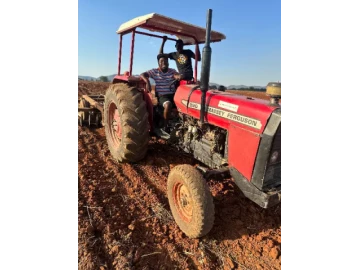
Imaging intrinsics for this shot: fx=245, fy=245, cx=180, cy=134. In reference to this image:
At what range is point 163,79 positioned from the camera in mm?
4012

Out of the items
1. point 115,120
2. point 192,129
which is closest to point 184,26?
point 192,129

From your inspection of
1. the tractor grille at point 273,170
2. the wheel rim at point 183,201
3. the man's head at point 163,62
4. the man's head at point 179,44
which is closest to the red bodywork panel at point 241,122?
the tractor grille at point 273,170

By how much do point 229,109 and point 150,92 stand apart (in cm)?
177

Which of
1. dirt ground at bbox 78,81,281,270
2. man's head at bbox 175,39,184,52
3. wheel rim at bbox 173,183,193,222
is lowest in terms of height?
dirt ground at bbox 78,81,281,270

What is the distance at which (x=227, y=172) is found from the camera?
102 inches

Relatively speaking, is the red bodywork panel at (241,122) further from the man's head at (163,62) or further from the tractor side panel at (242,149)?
the man's head at (163,62)

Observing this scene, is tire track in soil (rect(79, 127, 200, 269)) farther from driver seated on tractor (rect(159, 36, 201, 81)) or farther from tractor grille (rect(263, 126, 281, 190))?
driver seated on tractor (rect(159, 36, 201, 81))

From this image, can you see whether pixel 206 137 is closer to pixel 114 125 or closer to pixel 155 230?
pixel 155 230

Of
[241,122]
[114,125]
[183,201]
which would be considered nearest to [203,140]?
[241,122]

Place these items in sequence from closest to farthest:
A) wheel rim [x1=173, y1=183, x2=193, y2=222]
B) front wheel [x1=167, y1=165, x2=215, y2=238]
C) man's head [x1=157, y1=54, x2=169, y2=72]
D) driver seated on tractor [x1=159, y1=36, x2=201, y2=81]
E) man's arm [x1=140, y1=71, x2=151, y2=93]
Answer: front wheel [x1=167, y1=165, x2=215, y2=238], wheel rim [x1=173, y1=183, x2=193, y2=222], man's arm [x1=140, y1=71, x2=151, y2=93], man's head [x1=157, y1=54, x2=169, y2=72], driver seated on tractor [x1=159, y1=36, x2=201, y2=81]

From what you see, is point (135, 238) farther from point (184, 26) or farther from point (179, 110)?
point (184, 26)

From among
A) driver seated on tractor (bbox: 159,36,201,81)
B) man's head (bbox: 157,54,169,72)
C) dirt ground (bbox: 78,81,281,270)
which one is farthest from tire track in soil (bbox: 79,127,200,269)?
driver seated on tractor (bbox: 159,36,201,81)

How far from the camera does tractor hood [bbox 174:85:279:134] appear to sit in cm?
220

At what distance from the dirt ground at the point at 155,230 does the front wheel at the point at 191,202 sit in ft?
0.48
